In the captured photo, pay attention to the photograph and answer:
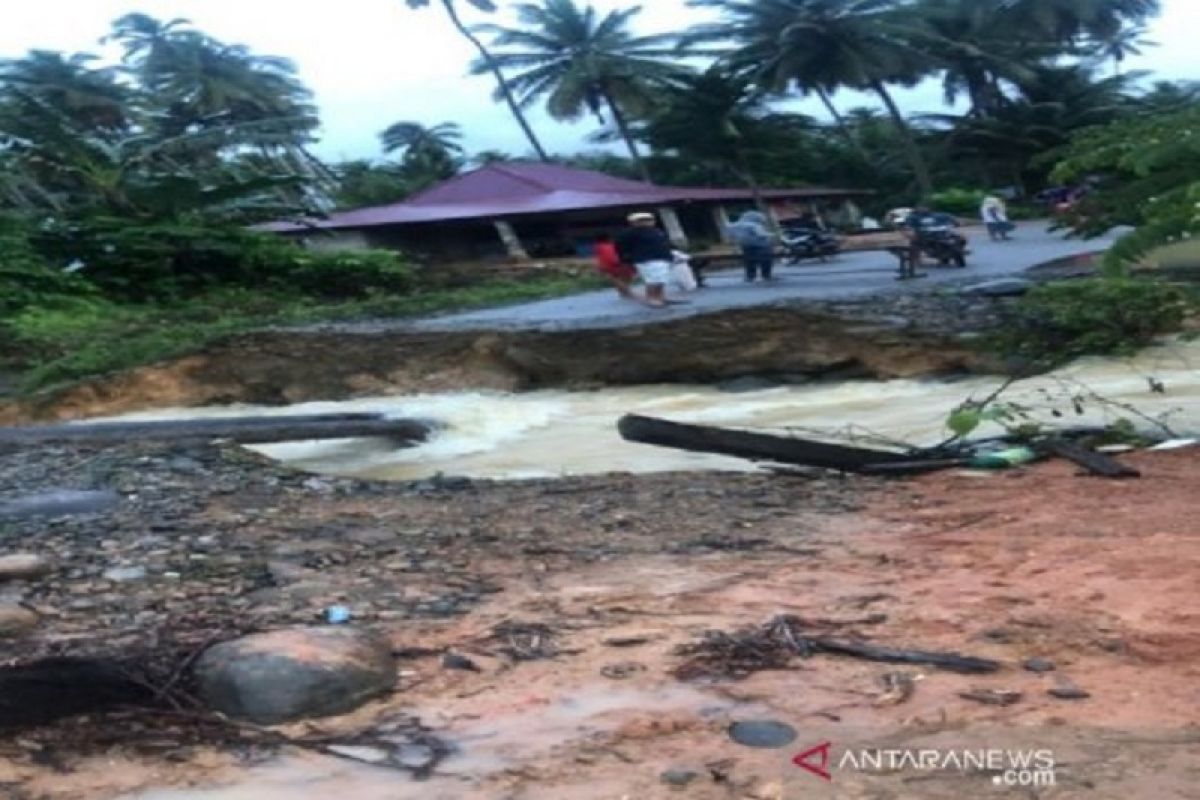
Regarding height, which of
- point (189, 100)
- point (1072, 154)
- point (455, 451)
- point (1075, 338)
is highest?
point (189, 100)

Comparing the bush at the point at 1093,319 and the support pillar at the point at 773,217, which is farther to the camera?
the support pillar at the point at 773,217

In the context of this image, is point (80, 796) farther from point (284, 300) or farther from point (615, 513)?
point (284, 300)

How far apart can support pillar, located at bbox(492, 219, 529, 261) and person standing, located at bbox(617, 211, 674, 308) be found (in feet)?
57.7

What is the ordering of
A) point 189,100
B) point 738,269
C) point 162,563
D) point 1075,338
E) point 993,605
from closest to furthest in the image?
point 993,605 → point 162,563 → point 1075,338 → point 738,269 → point 189,100

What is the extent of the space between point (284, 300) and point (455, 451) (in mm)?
15555

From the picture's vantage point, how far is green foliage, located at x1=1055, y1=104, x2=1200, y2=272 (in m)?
7.83

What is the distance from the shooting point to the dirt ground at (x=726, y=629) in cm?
375

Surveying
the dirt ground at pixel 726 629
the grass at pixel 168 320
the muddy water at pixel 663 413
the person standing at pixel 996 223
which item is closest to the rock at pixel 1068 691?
the dirt ground at pixel 726 629

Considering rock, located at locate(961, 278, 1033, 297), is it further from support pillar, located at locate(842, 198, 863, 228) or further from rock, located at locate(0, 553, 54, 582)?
support pillar, located at locate(842, 198, 863, 228)

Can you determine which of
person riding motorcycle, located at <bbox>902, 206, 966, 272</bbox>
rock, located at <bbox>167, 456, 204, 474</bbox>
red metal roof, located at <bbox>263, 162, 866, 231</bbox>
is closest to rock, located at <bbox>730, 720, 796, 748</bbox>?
rock, located at <bbox>167, 456, 204, 474</bbox>

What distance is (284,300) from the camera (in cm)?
2708

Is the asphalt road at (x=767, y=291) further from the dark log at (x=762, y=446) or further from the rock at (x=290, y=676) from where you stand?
the rock at (x=290, y=676)

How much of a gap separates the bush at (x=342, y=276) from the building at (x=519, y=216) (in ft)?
15.1

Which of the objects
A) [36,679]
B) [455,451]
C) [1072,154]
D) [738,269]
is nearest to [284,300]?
[738,269]
